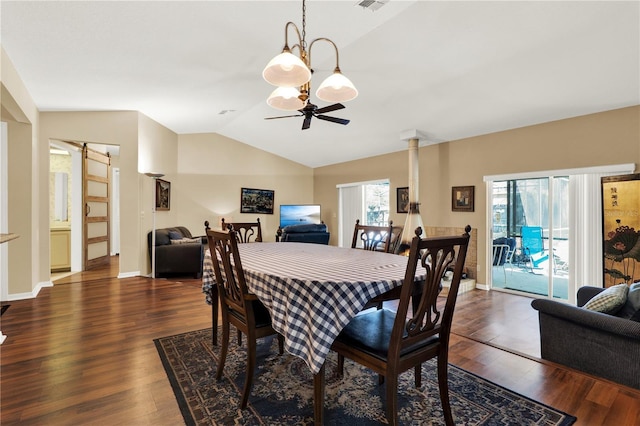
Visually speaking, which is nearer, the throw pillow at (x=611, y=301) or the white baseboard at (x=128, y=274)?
the throw pillow at (x=611, y=301)

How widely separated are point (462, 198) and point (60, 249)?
6.95 meters

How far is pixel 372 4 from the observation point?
2.57m

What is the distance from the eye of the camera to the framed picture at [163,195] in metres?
5.64

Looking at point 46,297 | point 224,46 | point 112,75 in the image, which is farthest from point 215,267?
point 46,297

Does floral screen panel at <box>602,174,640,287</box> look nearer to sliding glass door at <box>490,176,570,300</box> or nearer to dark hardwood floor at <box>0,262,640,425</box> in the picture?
sliding glass door at <box>490,176,570,300</box>

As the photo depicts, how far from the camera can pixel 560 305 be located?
2258 mm

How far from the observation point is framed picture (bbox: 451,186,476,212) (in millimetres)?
5039

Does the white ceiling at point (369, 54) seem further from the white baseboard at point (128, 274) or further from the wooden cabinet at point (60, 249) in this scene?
the white baseboard at point (128, 274)

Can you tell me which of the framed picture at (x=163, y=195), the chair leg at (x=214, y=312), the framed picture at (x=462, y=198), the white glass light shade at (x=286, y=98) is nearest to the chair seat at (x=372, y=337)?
the chair leg at (x=214, y=312)

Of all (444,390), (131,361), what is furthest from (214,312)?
(444,390)

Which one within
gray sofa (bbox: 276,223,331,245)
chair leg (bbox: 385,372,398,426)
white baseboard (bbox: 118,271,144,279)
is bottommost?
white baseboard (bbox: 118,271,144,279)

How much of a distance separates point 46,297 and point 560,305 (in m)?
5.42

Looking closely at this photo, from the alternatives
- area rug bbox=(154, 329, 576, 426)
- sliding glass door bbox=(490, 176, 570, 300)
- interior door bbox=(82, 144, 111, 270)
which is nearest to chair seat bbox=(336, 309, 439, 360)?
area rug bbox=(154, 329, 576, 426)

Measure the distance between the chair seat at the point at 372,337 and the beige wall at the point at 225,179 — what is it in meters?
5.96
